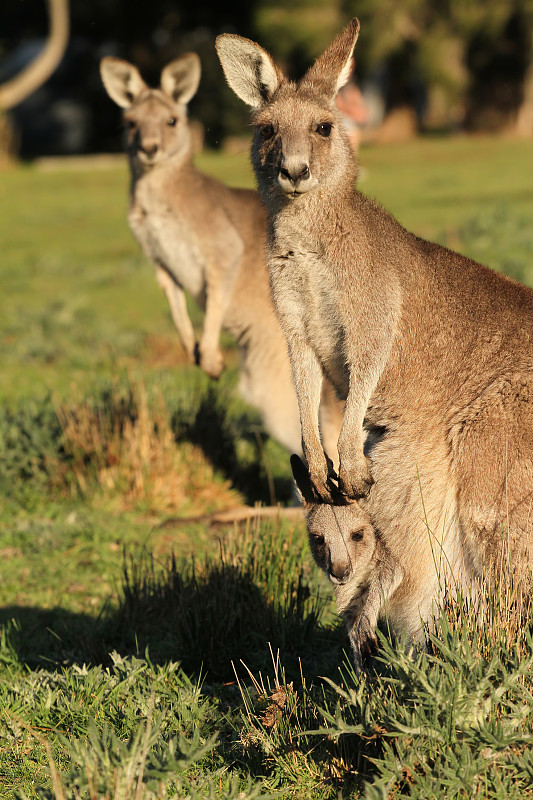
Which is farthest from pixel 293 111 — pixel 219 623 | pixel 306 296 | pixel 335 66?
pixel 219 623

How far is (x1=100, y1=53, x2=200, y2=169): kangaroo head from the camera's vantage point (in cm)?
596

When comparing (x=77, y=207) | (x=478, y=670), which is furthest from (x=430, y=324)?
(x=77, y=207)

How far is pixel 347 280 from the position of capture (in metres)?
3.45

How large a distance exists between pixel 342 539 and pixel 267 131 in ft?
4.84

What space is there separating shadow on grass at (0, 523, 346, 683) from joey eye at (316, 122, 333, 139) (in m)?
1.71

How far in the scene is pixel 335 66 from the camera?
3654 mm

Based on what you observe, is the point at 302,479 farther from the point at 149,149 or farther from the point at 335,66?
the point at 149,149

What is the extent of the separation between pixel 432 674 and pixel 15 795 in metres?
1.32

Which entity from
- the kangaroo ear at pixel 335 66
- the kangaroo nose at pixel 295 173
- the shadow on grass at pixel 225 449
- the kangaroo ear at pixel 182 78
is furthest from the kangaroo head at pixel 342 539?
the kangaroo ear at pixel 182 78

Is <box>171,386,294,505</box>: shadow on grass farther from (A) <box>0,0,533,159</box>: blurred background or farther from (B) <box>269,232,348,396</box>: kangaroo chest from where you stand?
(A) <box>0,0,533,159</box>: blurred background

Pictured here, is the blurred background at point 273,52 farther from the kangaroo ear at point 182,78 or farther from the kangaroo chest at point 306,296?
the kangaroo chest at point 306,296

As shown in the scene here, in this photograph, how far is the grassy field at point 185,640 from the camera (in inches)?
107

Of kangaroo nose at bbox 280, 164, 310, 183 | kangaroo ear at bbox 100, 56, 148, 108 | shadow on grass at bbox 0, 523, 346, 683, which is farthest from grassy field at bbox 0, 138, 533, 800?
kangaroo ear at bbox 100, 56, 148, 108

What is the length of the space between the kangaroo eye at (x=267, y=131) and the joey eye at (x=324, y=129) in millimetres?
165
